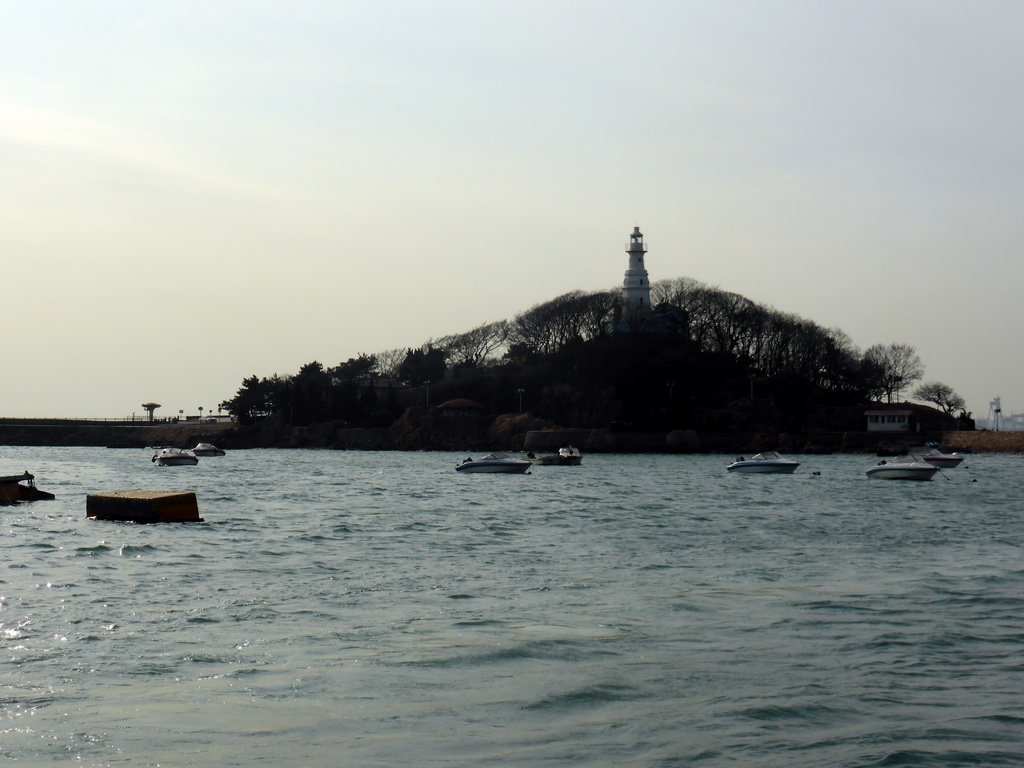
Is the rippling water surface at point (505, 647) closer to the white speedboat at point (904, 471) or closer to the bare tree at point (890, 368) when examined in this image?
the white speedboat at point (904, 471)

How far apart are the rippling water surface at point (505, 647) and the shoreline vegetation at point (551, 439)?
75886mm

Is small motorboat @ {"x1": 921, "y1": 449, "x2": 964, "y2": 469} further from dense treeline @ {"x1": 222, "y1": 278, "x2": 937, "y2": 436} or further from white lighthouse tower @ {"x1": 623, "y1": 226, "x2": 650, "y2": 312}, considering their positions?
white lighthouse tower @ {"x1": 623, "y1": 226, "x2": 650, "y2": 312}

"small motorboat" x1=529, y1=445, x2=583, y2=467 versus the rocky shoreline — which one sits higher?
the rocky shoreline

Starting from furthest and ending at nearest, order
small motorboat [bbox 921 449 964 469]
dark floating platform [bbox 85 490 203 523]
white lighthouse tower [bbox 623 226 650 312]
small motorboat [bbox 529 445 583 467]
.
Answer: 1. white lighthouse tower [bbox 623 226 650 312]
2. small motorboat [bbox 529 445 583 467]
3. small motorboat [bbox 921 449 964 469]
4. dark floating platform [bbox 85 490 203 523]

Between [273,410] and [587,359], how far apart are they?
46.0 metres

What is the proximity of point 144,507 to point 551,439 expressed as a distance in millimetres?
84510

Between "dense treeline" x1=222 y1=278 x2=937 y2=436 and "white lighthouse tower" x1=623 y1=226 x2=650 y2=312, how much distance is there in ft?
5.24

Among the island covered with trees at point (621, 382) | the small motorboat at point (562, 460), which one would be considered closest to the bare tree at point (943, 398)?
the island covered with trees at point (621, 382)

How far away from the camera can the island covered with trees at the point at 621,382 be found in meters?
117

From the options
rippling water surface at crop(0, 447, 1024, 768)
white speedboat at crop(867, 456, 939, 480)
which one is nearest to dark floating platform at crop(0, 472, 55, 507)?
rippling water surface at crop(0, 447, 1024, 768)

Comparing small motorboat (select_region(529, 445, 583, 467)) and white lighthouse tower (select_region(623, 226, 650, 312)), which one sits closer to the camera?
small motorboat (select_region(529, 445, 583, 467))

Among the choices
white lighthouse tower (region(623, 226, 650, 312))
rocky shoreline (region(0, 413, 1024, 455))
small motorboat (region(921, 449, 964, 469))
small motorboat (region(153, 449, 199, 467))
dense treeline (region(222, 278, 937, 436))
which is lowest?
small motorboat (region(153, 449, 199, 467))

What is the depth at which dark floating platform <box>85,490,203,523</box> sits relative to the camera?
27.8 m

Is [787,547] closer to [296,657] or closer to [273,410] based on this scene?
[296,657]
